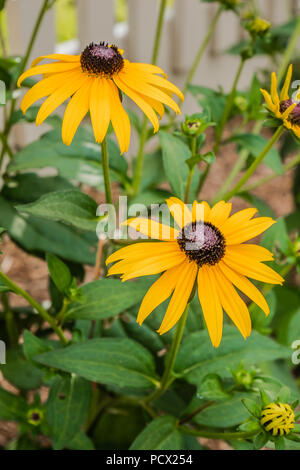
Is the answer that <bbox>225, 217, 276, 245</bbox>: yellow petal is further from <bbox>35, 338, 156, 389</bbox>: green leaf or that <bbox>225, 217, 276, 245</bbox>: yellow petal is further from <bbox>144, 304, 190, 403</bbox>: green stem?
<bbox>35, 338, 156, 389</bbox>: green leaf

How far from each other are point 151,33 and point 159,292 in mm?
1501

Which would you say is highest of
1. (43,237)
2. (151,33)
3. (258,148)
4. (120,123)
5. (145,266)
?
(151,33)

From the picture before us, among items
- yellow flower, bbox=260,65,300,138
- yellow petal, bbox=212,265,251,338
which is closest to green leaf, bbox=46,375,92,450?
yellow petal, bbox=212,265,251,338

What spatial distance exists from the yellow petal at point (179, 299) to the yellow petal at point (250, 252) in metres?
0.04

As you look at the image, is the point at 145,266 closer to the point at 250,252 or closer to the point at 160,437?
the point at 250,252

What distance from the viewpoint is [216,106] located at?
88 cm

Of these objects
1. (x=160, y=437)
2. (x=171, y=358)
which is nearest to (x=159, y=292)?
(x=171, y=358)

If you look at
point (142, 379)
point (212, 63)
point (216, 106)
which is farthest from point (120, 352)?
point (212, 63)

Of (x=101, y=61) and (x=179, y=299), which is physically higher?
(x=101, y=61)

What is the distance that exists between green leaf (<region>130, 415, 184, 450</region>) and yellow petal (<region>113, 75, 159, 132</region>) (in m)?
0.35

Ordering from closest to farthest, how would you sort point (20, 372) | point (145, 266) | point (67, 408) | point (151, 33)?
point (145, 266), point (67, 408), point (20, 372), point (151, 33)

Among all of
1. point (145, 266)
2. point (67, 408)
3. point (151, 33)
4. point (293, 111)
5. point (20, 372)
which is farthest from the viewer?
point (151, 33)

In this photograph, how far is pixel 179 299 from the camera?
18.6 inches
